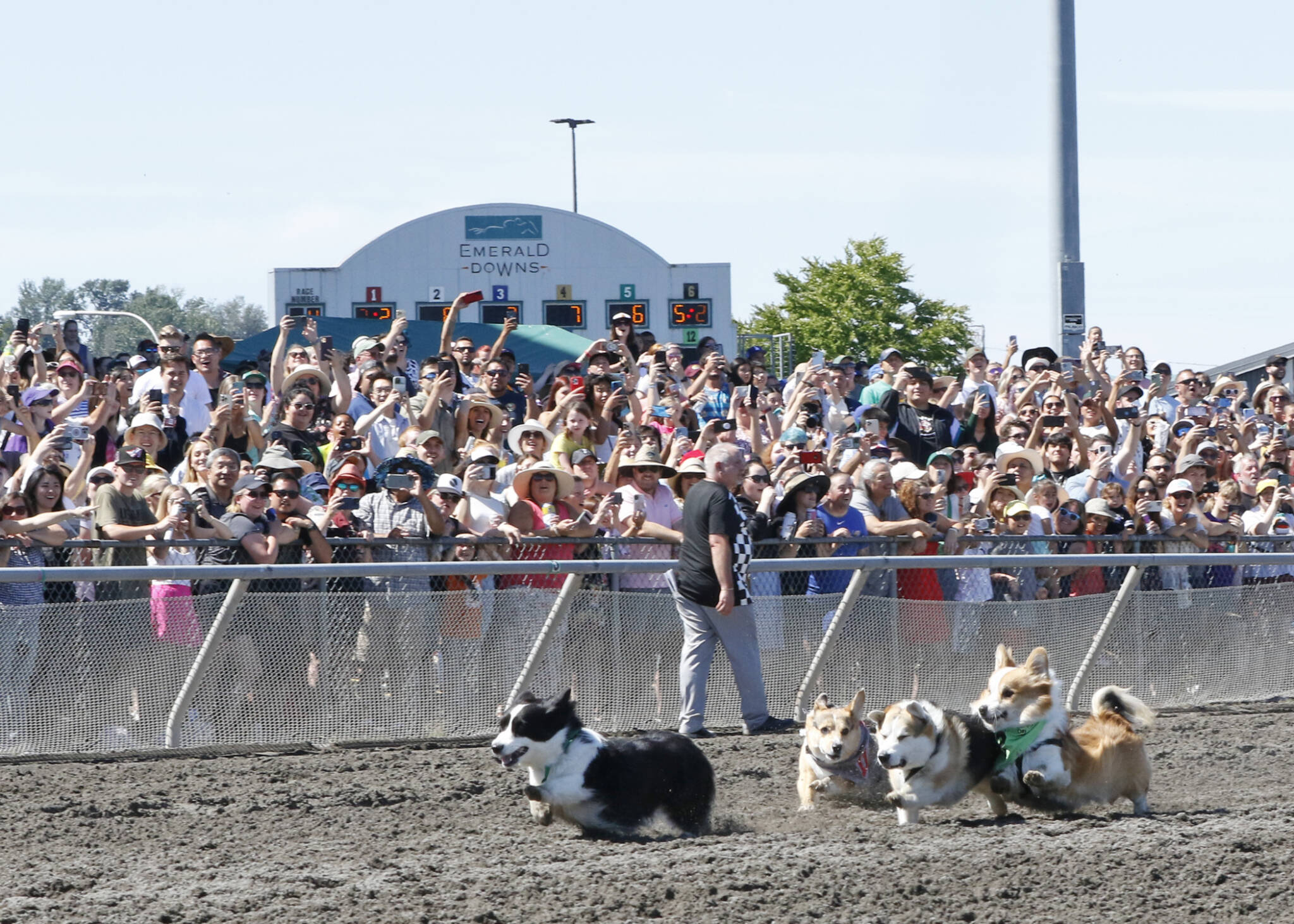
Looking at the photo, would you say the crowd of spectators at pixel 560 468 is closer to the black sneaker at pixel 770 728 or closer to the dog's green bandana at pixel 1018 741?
the black sneaker at pixel 770 728

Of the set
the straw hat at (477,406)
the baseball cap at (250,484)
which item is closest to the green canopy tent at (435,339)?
the straw hat at (477,406)

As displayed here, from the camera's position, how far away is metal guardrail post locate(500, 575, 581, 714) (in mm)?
9922

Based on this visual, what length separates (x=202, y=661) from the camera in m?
9.31

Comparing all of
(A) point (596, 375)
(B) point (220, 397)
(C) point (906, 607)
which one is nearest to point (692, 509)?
(C) point (906, 607)

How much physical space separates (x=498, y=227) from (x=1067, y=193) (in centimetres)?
2364

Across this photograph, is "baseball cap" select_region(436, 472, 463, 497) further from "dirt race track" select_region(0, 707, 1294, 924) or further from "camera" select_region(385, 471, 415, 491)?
"dirt race track" select_region(0, 707, 1294, 924)

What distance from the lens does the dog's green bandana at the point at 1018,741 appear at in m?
7.42

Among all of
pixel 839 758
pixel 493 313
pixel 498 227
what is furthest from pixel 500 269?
pixel 839 758

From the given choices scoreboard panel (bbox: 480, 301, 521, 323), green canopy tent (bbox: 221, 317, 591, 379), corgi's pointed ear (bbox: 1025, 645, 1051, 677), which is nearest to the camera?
corgi's pointed ear (bbox: 1025, 645, 1051, 677)

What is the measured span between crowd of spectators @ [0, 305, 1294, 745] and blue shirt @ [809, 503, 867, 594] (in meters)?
0.01

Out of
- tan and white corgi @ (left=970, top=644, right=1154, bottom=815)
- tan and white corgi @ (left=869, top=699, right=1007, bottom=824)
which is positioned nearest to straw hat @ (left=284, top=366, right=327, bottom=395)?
tan and white corgi @ (left=869, top=699, right=1007, bottom=824)

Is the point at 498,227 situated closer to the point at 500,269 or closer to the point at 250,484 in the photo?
the point at 500,269

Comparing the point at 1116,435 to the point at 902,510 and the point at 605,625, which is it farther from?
the point at 605,625

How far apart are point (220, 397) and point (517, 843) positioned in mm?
6588
